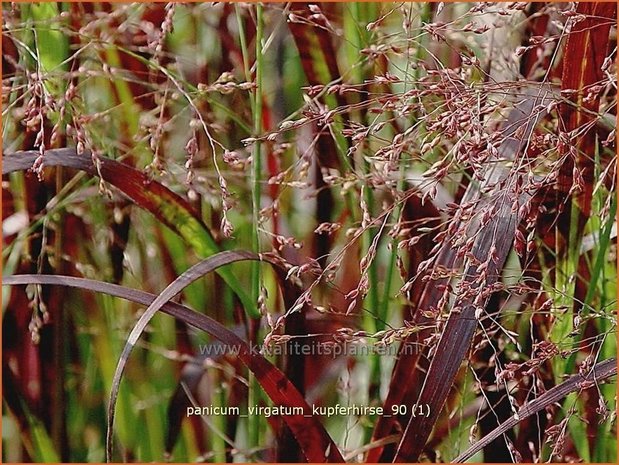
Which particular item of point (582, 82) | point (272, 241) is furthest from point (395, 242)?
point (582, 82)

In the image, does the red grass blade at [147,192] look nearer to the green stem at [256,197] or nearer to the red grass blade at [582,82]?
the green stem at [256,197]

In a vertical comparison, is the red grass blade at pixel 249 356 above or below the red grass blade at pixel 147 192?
below

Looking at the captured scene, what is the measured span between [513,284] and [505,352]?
88 millimetres

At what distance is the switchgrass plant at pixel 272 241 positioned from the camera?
802 millimetres

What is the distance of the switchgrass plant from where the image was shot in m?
0.80

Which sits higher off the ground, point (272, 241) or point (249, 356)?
point (272, 241)

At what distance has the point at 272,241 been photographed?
83cm

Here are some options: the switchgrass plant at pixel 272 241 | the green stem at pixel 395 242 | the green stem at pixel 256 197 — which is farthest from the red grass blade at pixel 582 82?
the green stem at pixel 256 197

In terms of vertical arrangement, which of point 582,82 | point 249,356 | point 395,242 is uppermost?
point 582,82

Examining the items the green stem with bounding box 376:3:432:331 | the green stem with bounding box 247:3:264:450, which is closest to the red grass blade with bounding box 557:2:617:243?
the green stem with bounding box 376:3:432:331

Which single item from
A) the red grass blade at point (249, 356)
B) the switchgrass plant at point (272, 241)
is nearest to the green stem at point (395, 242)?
the switchgrass plant at point (272, 241)

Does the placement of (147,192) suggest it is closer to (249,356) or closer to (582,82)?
(249,356)

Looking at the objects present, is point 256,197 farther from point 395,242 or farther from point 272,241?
point 395,242

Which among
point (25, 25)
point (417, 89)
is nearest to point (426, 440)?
point (417, 89)
